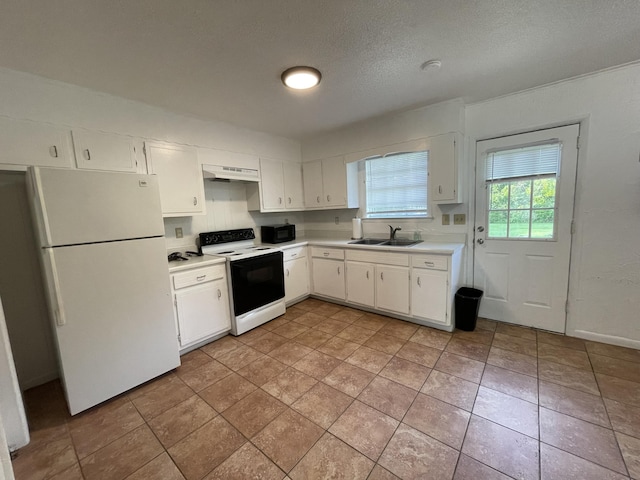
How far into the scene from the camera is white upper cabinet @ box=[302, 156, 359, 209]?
3734 millimetres

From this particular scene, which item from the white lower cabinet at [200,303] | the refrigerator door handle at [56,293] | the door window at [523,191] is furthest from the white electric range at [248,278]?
the door window at [523,191]

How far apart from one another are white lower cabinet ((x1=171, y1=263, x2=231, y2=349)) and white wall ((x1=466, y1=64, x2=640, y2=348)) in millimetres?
3474

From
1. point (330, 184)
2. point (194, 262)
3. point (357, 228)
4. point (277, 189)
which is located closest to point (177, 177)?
point (194, 262)

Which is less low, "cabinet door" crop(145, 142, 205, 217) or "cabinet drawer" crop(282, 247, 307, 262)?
"cabinet door" crop(145, 142, 205, 217)

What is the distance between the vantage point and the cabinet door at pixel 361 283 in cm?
327

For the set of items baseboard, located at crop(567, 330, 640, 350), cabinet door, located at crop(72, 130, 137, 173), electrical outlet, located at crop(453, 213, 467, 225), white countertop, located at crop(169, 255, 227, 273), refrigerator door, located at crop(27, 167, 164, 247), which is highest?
cabinet door, located at crop(72, 130, 137, 173)

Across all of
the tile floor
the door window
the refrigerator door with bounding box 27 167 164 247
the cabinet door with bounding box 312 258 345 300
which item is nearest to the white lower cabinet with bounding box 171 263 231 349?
the tile floor

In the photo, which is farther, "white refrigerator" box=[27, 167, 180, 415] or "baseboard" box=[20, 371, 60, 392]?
"baseboard" box=[20, 371, 60, 392]

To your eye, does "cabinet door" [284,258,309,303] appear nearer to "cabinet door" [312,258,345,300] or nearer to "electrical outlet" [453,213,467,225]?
"cabinet door" [312,258,345,300]

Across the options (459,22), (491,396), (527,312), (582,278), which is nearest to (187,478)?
(491,396)

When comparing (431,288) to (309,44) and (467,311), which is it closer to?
(467,311)

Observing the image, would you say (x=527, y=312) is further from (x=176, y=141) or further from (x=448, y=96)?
(x=176, y=141)

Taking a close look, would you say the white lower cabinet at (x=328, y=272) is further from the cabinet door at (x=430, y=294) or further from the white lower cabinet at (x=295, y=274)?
the cabinet door at (x=430, y=294)

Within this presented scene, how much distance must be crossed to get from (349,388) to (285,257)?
183 cm
